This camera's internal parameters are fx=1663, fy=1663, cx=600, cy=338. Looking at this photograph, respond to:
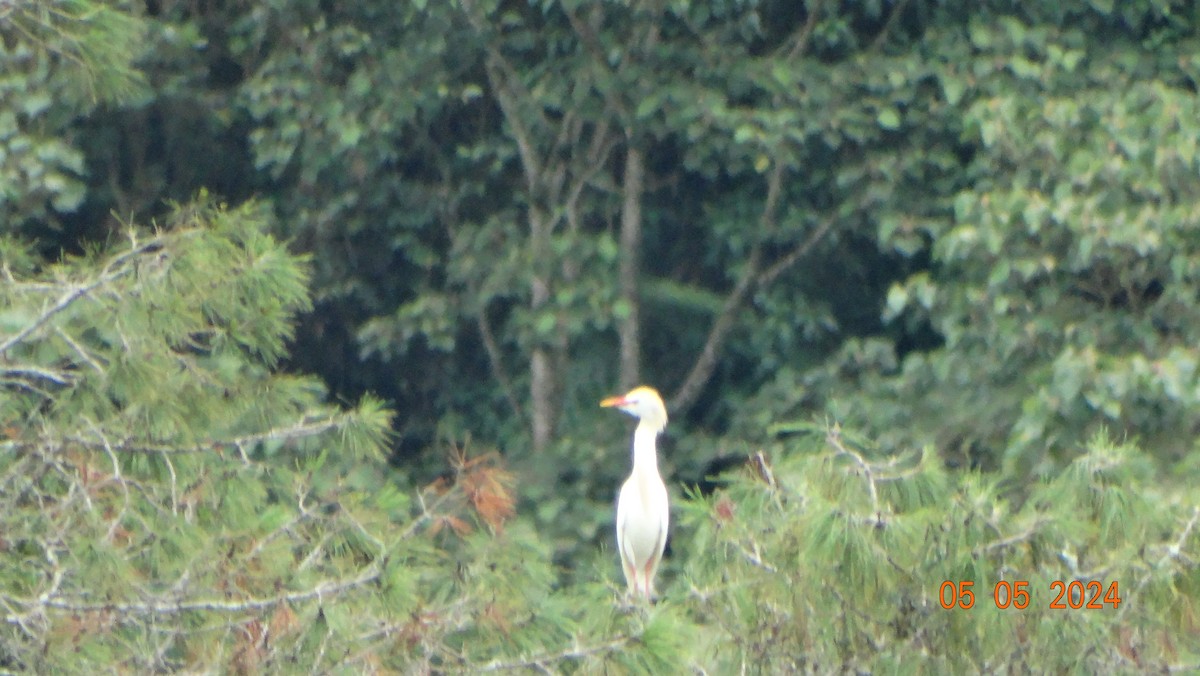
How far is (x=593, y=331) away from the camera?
6543 mm

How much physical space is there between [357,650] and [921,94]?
4032 millimetres

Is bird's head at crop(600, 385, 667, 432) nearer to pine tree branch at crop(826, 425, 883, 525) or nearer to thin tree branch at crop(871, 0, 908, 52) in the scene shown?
thin tree branch at crop(871, 0, 908, 52)

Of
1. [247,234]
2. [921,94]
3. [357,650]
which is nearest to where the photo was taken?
[357,650]

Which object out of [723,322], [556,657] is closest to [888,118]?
[723,322]

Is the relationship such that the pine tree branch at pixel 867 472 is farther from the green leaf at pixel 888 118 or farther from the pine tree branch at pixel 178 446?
the green leaf at pixel 888 118

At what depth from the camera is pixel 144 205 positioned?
668 centimetres

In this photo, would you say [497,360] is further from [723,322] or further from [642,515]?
[642,515]

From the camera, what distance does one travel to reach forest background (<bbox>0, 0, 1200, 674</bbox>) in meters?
2.48

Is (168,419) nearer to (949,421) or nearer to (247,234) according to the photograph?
(247,234)

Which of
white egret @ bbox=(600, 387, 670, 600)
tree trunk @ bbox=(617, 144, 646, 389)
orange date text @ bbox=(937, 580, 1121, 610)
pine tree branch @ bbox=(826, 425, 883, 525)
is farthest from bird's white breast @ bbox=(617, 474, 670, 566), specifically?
orange date text @ bbox=(937, 580, 1121, 610)

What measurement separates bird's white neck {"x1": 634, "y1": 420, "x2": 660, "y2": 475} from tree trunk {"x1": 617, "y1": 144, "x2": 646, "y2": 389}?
153cm

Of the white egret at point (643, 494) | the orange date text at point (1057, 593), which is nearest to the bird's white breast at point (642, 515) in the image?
the white egret at point (643, 494)

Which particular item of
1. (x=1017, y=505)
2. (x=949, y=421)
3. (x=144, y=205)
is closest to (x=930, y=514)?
(x=1017, y=505)

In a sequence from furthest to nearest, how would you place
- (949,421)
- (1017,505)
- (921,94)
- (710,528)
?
(921,94) < (949,421) < (1017,505) < (710,528)
